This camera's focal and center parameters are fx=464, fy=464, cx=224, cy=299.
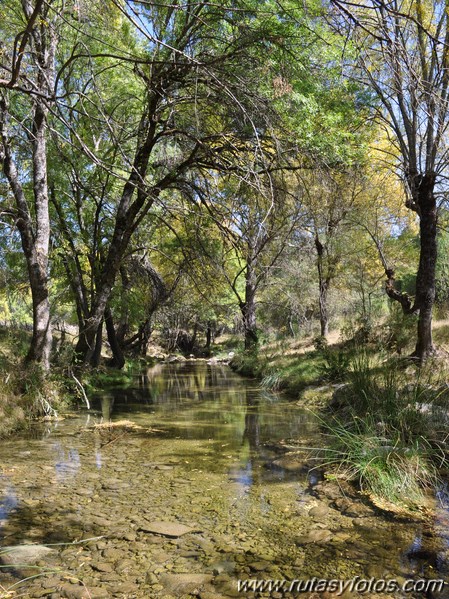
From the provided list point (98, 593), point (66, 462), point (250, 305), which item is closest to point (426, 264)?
point (66, 462)

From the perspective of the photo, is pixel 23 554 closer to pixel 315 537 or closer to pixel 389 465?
pixel 315 537

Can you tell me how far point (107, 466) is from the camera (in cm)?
593

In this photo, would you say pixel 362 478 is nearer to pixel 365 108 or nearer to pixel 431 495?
pixel 431 495

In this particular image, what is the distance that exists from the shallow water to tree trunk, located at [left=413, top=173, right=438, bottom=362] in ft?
15.6

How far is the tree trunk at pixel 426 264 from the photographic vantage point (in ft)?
35.4

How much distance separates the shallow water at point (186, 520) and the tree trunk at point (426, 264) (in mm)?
4756

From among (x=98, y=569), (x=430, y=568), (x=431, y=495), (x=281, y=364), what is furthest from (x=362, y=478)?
(x=281, y=364)

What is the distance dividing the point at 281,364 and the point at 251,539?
1284 cm

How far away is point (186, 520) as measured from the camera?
14.0 feet

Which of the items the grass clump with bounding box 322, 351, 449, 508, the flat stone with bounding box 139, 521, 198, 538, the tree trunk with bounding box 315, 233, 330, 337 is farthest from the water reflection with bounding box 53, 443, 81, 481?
the tree trunk with bounding box 315, 233, 330, 337

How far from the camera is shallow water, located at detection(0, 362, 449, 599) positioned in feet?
10.8

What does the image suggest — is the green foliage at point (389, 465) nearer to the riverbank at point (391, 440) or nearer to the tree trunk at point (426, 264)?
the riverbank at point (391, 440)

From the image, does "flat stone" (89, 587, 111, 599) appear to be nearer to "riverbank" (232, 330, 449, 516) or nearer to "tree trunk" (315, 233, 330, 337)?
"riverbank" (232, 330, 449, 516)

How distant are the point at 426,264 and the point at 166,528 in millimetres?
9200
